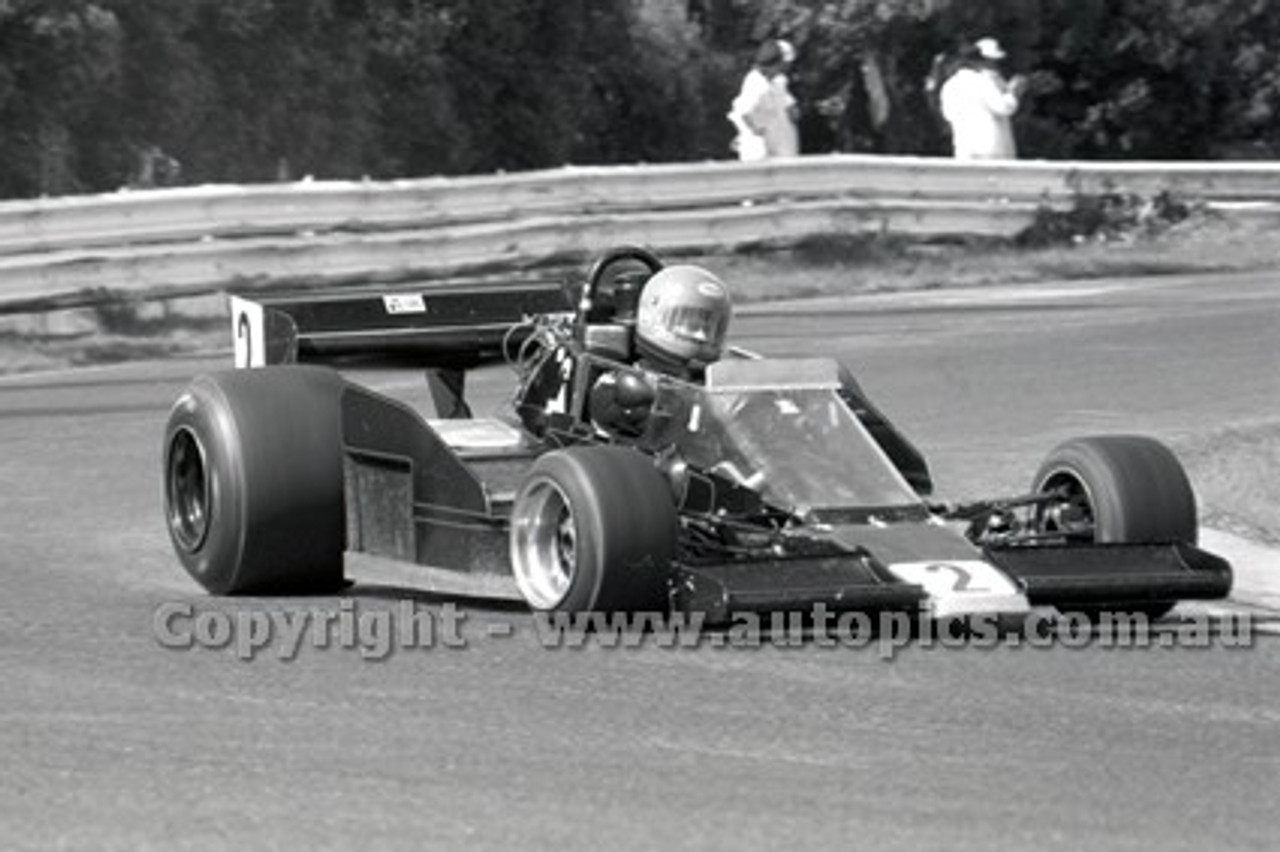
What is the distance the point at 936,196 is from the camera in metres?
22.5

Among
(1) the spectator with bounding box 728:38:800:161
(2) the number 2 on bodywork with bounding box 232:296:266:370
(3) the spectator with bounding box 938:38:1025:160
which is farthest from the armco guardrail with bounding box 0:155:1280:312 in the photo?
(2) the number 2 on bodywork with bounding box 232:296:266:370

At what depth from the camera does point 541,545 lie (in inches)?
385

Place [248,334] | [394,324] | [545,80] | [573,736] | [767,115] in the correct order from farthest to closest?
[545,80] < [767,115] < [394,324] < [248,334] < [573,736]

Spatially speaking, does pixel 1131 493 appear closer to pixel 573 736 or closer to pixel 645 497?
pixel 645 497

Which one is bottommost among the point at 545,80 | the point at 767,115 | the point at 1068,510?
the point at 1068,510

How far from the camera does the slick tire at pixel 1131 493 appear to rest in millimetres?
10031

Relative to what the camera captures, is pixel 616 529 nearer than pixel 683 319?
Yes

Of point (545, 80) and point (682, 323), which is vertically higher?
point (545, 80)

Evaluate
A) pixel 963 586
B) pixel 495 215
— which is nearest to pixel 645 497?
pixel 963 586

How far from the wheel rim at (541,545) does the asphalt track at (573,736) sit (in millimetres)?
129

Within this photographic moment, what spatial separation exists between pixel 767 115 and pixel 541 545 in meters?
13.6

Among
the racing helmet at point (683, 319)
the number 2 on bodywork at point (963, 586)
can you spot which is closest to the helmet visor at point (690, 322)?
the racing helmet at point (683, 319)

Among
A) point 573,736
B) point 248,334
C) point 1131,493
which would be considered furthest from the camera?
point 248,334

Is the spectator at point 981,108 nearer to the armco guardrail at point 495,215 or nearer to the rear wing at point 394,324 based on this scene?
the armco guardrail at point 495,215
